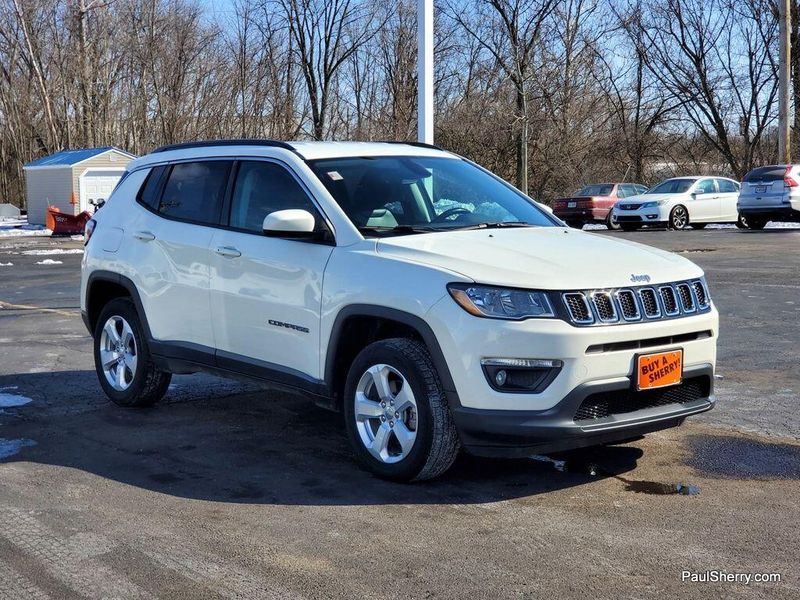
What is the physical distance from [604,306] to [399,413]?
117 cm

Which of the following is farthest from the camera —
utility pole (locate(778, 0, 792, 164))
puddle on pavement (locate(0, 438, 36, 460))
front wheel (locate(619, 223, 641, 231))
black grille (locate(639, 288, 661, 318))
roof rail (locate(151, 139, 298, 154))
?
utility pole (locate(778, 0, 792, 164))

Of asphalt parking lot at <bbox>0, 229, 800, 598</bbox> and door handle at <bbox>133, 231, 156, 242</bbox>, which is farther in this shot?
door handle at <bbox>133, 231, 156, 242</bbox>

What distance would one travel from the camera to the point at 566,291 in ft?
15.8

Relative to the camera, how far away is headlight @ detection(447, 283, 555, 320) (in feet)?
15.8

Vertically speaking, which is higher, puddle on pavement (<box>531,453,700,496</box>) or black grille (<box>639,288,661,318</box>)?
black grille (<box>639,288,661,318</box>)

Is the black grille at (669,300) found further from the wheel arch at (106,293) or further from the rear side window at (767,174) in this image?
the rear side window at (767,174)

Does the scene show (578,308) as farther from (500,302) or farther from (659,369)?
(659,369)

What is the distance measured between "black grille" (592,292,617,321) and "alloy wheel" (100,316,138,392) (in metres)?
3.64

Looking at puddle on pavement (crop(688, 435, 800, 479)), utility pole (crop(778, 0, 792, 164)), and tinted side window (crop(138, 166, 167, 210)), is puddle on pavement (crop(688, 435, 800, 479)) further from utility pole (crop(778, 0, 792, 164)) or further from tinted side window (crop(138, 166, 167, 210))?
utility pole (crop(778, 0, 792, 164))

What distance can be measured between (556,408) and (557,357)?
242mm

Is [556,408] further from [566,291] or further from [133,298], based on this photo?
[133,298]

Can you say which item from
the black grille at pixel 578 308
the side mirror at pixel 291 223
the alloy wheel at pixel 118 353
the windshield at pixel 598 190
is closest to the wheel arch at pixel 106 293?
the alloy wheel at pixel 118 353

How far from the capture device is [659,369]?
199 inches

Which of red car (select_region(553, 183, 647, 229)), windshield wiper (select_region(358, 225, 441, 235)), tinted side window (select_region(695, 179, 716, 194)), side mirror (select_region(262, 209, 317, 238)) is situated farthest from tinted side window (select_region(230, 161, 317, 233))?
red car (select_region(553, 183, 647, 229))
